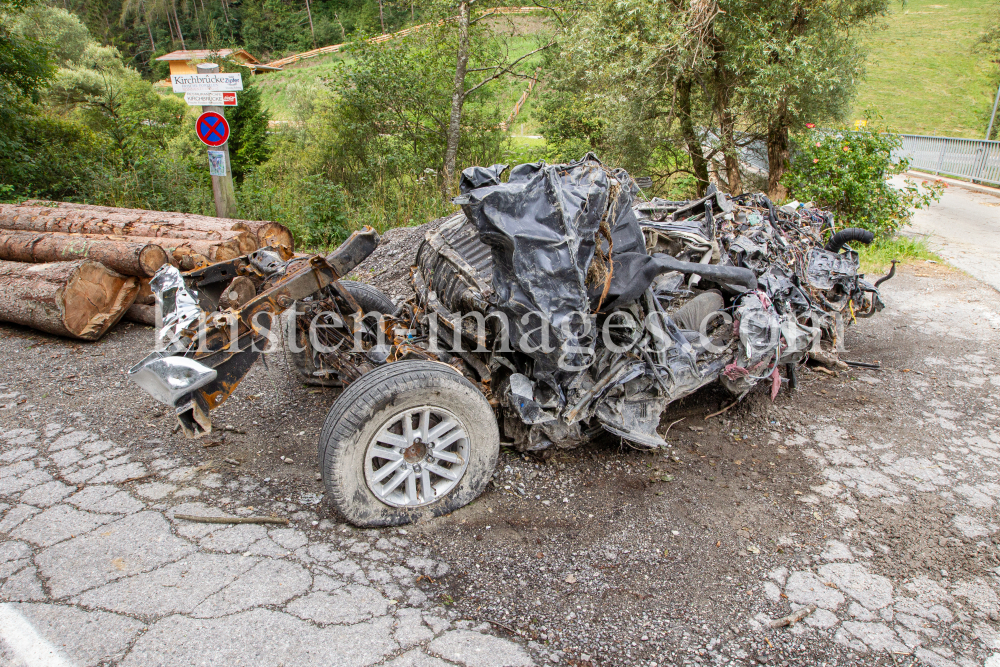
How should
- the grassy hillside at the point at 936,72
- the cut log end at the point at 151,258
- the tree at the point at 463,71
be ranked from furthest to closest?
the grassy hillside at the point at 936,72
the tree at the point at 463,71
the cut log end at the point at 151,258

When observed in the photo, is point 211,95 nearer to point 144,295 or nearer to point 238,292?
point 144,295

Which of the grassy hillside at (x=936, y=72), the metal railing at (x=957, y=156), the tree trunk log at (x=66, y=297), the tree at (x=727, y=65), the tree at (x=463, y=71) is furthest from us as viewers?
the grassy hillside at (x=936, y=72)

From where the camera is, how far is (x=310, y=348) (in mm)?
4348

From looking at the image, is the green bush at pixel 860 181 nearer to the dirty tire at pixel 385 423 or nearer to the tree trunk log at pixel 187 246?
the dirty tire at pixel 385 423

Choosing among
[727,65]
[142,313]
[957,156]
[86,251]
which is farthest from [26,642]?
[957,156]

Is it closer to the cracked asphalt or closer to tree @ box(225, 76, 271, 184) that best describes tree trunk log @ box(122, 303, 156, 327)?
the cracked asphalt

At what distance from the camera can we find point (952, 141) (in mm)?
20078

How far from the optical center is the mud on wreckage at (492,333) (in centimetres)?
292

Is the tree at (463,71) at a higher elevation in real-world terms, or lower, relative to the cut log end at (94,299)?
higher

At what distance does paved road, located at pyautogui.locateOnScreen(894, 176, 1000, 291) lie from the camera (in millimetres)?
8625

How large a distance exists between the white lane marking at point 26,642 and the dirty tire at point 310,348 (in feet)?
7.33

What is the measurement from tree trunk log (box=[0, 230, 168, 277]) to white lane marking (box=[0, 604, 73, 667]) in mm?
4156

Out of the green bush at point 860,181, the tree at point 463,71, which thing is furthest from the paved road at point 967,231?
the tree at point 463,71

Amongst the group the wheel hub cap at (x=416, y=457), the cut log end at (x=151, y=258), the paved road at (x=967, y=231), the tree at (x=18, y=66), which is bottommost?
the paved road at (x=967, y=231)
